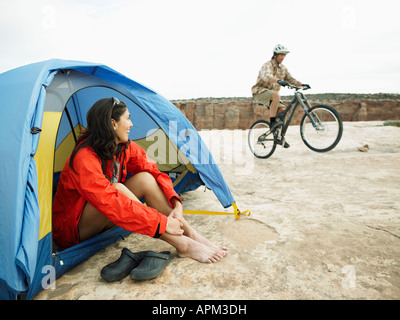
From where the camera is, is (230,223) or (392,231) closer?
(392,231)

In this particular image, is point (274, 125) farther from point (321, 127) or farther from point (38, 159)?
point (38, 159)

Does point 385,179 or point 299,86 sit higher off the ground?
point 299,86

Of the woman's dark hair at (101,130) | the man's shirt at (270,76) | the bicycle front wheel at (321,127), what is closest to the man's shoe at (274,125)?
the bicycle front wheel at (321,127)

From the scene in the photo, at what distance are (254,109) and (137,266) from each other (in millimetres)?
32839

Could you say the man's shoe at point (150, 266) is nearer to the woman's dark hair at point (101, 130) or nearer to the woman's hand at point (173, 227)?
the woman's hand at point (173, 227)

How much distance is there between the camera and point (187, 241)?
1.80 meters

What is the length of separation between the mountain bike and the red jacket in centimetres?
321

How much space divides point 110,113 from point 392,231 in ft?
6.95

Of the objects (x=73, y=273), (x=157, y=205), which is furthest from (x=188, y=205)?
(x=73, y=273)

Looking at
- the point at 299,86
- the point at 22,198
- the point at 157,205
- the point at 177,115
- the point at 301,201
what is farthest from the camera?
the point at 299,86

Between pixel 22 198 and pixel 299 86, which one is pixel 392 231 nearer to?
pixel 22 198

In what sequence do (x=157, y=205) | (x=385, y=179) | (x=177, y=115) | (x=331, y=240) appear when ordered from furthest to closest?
1. (x=385, y=179)
2. (x=177, y=115)
3. (x=157, y=205)
4. (x=331, y=240)

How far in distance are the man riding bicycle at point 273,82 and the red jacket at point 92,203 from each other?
3.43 m

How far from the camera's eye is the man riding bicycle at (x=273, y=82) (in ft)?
14.4
